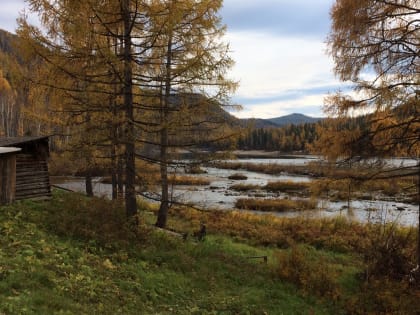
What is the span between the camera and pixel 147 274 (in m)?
7.79

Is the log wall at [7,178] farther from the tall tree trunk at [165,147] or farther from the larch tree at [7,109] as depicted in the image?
the larch tree at [7,109]

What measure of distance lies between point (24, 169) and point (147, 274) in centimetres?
666

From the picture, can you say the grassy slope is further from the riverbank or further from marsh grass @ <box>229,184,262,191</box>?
marsh grass @ <box>229,184,262,191</box>

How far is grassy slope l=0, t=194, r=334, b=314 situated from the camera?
5.53 metres

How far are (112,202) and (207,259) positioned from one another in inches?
145

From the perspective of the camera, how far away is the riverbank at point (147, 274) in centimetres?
574

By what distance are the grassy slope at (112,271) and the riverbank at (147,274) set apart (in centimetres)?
2

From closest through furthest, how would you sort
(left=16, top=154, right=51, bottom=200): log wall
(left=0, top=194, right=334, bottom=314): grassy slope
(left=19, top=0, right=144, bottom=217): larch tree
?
(left=0, top=194, right=334, bottom=314): grassy slope < (left=19, top=0, right=144, bottom=217): larch tree < (left=16, top=154, right=51, bottom=200): log wall

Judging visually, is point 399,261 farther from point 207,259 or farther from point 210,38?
point 210,38

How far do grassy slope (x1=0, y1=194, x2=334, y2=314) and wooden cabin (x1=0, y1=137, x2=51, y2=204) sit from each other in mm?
579

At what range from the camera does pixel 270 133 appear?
415 feet

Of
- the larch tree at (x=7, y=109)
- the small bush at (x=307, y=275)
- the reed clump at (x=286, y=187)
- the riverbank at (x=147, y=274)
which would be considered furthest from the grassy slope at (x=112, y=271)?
the larch tree at (x=7, y=109)

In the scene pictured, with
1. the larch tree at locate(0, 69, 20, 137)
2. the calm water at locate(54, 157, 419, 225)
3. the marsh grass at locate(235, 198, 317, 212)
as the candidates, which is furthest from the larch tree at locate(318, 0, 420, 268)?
the larch tree at locate(0, 69, 20, 137)

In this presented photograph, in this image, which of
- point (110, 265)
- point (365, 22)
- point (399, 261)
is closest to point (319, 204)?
point (399, 261)
